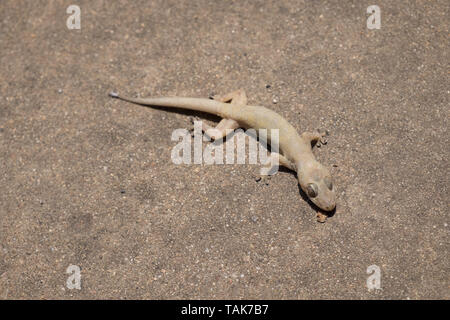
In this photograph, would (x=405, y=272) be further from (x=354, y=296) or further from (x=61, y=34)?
(x=61, y=34)

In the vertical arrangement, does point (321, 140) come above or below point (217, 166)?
above

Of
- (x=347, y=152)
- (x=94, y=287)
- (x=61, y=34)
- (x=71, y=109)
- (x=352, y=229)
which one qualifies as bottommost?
(x=94, y=287)

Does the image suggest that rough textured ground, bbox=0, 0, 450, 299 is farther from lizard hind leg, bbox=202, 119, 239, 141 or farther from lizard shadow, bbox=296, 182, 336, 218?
lizard hind leg, bbox=202, 119, 239, 141

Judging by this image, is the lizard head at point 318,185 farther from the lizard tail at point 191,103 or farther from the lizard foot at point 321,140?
the lizard tail at point 191,103

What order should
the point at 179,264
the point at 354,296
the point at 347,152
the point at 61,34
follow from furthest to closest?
the point at 61,34
the point at 347,152
the point at 179,264
the point at 354,296

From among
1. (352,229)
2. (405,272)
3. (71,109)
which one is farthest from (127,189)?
(405,272)

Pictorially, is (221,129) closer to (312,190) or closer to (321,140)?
(321,140)

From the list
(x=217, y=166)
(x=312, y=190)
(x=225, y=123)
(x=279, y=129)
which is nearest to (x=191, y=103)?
(x=225, y=123)
